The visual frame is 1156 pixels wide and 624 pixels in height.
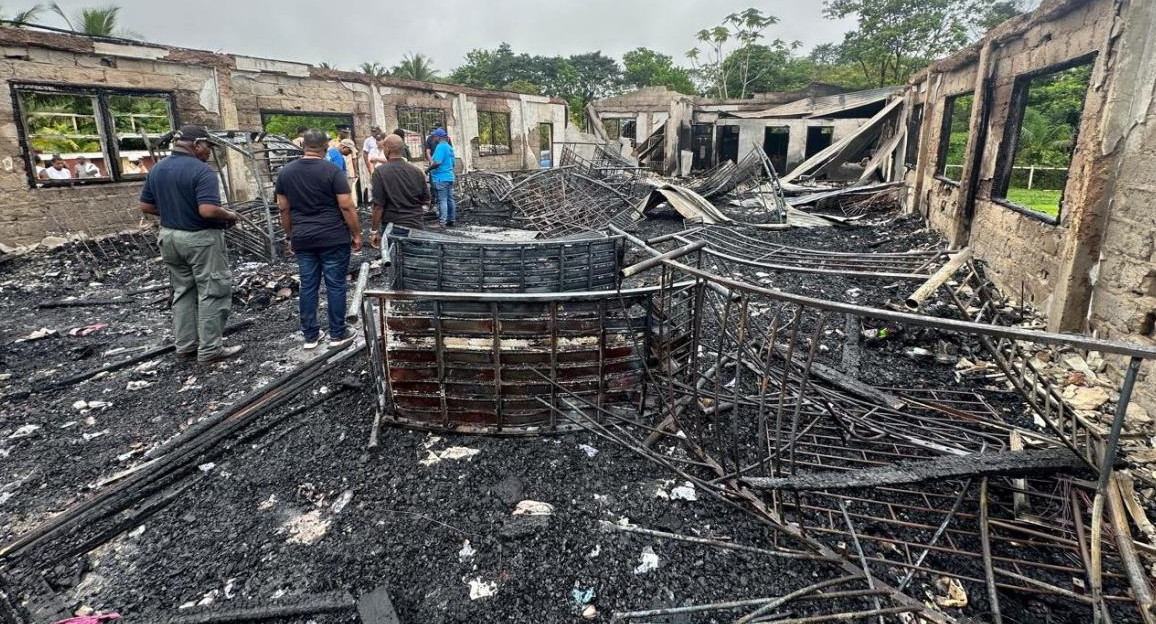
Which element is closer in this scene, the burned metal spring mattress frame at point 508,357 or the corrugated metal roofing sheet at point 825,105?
the burned metal spring mattress frame at point 508,357

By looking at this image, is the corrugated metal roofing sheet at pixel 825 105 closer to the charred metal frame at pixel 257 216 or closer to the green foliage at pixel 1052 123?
the green foliage at pixel 1052 123

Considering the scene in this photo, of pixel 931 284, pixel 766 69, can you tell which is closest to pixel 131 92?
pixel 931 284

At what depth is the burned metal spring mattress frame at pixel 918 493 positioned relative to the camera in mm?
1729

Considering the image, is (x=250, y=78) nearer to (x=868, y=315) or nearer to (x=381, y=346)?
(x=381, y=346)

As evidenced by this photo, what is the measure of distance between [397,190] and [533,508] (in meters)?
3.85

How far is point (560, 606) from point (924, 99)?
1139 centimetres

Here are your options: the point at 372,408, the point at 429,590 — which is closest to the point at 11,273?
the point at 372,408

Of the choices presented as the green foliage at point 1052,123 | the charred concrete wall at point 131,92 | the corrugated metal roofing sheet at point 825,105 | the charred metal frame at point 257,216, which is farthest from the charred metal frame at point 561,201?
the green foliage at point 1052,123

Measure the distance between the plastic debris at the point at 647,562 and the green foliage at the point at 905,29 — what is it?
87.0 feet

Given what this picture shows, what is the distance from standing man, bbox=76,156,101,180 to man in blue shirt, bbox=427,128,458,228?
4.68 meters

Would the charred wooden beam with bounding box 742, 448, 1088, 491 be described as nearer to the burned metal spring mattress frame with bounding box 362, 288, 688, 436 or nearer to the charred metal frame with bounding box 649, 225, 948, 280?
the charred metal frame with bounding box 649, 225, 948, 280

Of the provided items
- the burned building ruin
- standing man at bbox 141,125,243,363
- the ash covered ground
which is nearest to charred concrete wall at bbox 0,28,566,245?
the burned building ruin

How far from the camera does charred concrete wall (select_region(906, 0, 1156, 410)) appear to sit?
3219mm

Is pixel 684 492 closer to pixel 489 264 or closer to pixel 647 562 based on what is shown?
pixel 647 562
